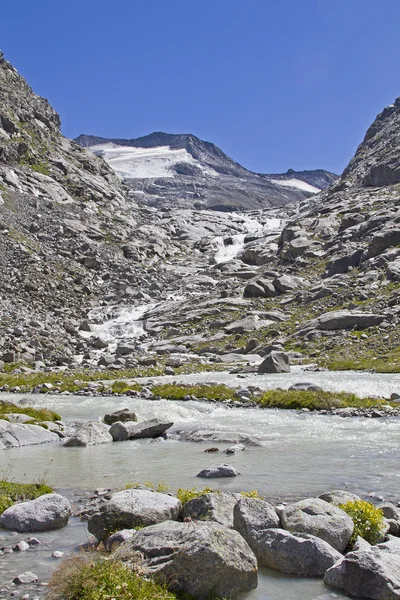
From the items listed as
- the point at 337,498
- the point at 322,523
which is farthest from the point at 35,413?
the point at 322,523

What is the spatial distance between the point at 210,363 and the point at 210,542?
50669mm

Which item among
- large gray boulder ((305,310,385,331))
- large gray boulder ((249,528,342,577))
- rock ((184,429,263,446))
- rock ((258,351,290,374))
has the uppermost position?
large gray boulder ((305,310,385,331))

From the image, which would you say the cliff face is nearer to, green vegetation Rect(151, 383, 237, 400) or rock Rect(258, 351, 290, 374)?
rock Rect(258, 351, 290, 374)

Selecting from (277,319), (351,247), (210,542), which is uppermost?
(351,247)

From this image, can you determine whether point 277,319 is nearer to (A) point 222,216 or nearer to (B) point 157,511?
(B) point 157,511

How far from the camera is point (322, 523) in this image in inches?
426

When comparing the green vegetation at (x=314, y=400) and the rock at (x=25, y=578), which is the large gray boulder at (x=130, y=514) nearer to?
the rock at (x=25, y=578)

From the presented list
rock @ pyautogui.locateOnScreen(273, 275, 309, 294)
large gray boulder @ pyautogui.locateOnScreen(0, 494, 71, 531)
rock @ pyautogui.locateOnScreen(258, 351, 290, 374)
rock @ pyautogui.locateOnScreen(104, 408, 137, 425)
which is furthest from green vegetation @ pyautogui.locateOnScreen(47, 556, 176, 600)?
rock @ pyautogui.locateOnScreen(273, 275, 309, 294)

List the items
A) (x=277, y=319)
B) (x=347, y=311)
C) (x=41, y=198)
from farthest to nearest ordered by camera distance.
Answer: (x=41, y=198), (x=277, y=319), (x=347, y=311)

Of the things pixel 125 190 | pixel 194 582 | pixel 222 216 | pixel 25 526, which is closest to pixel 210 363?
pixel 25 526

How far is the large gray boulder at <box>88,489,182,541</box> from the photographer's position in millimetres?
11422

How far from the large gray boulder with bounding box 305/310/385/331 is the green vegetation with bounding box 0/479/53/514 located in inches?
2090

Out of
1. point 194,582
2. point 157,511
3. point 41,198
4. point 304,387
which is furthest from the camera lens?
point 41,198

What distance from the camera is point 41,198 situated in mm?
118312
